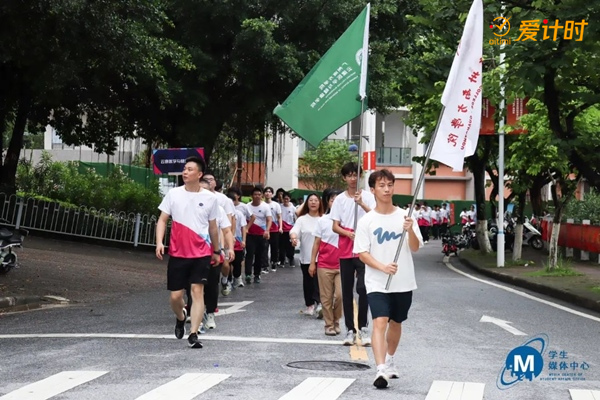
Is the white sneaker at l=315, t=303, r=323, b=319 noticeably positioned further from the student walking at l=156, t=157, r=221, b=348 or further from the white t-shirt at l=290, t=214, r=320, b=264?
the student walking at l=156, t=157, r=221, b=348

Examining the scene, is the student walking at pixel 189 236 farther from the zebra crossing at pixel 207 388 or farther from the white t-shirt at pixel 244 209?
the white t-shirt at pixel 244 209

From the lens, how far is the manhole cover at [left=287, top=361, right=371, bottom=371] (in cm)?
958

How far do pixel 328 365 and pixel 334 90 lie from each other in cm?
420

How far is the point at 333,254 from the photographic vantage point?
41.3 ft

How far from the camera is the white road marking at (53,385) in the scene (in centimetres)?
797

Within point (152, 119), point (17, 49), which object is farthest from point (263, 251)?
point (152, 119)

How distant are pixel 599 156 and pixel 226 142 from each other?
22944mm

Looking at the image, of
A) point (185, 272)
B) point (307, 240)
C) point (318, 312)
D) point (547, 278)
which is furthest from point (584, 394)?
point (547, 278)

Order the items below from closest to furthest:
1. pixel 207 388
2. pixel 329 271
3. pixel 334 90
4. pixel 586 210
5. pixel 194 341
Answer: pixel 207 388 < pixel 194 341 < pixel 329 271 < pixel 334 90 < pixel 586 210

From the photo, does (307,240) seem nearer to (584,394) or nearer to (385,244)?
(385,244)

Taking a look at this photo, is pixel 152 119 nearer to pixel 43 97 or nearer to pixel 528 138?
pixel 43 97

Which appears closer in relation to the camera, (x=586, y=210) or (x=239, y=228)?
(x=239, y=228)

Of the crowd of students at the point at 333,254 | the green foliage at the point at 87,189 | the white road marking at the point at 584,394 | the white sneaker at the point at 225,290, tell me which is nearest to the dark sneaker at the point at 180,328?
the crowd of students at the point at 333,254

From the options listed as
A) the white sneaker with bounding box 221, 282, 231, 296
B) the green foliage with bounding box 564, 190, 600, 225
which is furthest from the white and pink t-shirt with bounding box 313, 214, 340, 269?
the green foliage with bounding box 564, 190, 600, 225
